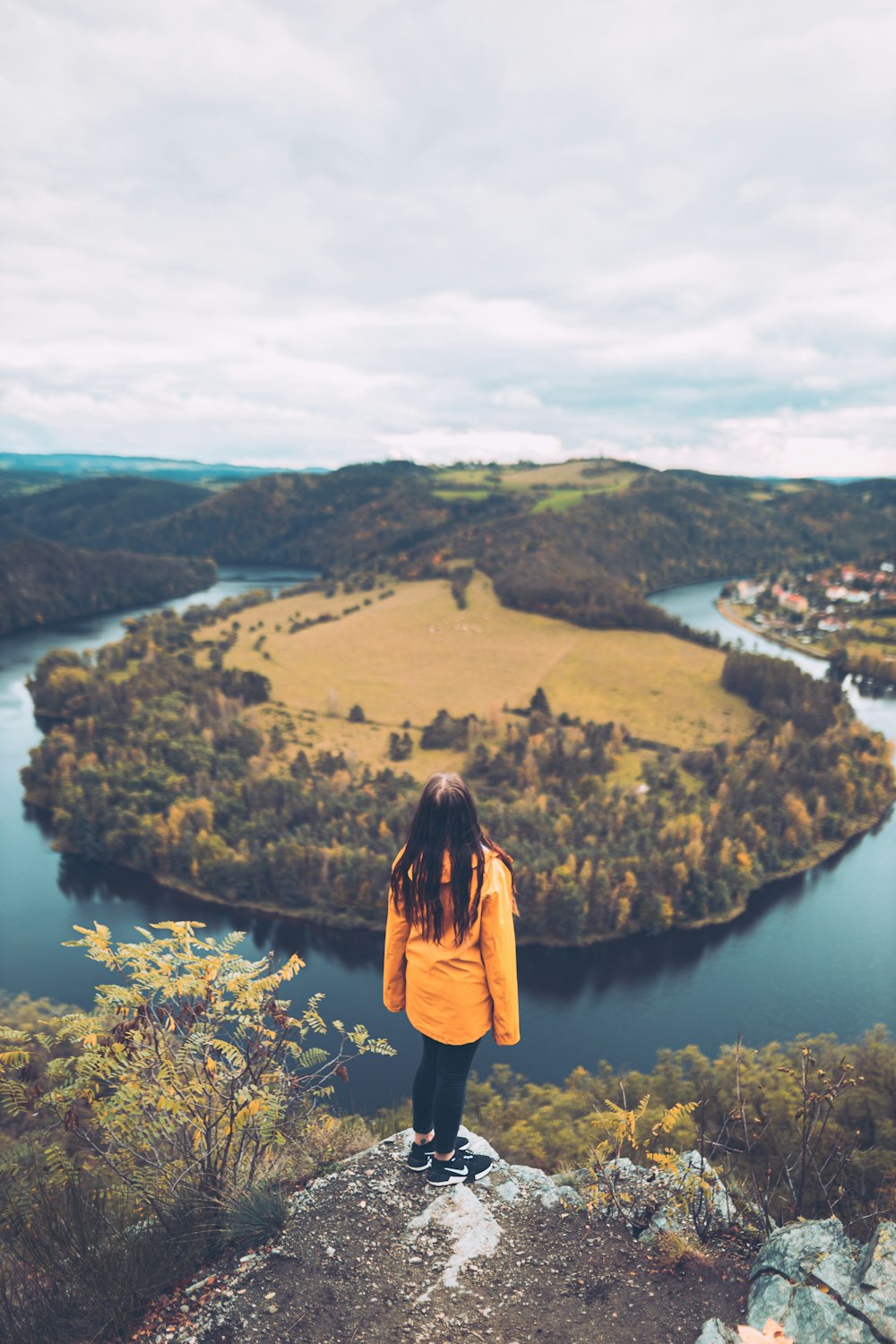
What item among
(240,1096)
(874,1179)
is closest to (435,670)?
(874,1179)

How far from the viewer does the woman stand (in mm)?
4945

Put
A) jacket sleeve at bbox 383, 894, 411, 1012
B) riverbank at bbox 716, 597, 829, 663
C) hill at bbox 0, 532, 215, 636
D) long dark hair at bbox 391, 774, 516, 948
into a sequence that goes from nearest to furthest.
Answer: long dark hair at bbox 391, 774, 516, 948 → jacket sleeve at bbox 383, 894, 411, 1012 → riverbank at bbox 716, 597, 829, 663 → hill at bbox 0, 532, 215, 636

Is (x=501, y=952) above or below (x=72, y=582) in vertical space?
above

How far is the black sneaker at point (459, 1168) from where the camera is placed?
5.87 meters

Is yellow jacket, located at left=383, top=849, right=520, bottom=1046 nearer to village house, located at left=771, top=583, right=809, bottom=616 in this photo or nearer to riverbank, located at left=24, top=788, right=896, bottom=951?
riverbank, located at left=24, top=788, right=896, bottom=951

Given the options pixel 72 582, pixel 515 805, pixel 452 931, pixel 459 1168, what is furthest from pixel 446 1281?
pixel 72 582

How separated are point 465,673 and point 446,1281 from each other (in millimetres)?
82628

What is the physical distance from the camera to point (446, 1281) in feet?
16.0

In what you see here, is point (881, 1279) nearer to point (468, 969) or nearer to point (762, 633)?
point (468, 969)

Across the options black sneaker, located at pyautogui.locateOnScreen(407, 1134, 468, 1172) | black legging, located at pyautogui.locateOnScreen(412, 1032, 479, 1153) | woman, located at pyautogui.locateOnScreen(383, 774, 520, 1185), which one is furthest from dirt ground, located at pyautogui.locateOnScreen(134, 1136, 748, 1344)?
woman, located at pyautogui.locateOnScreen(383, 774, 520, 1185)

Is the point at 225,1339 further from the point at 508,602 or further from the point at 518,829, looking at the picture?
the point at 508,602

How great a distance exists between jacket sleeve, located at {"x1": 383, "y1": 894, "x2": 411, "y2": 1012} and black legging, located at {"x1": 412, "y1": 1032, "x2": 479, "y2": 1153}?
42cm

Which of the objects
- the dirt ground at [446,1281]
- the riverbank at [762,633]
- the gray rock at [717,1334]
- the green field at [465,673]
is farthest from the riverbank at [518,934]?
the riverbank at [762,633]

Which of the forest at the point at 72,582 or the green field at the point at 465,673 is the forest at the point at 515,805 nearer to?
the green field at the point at 465,673
